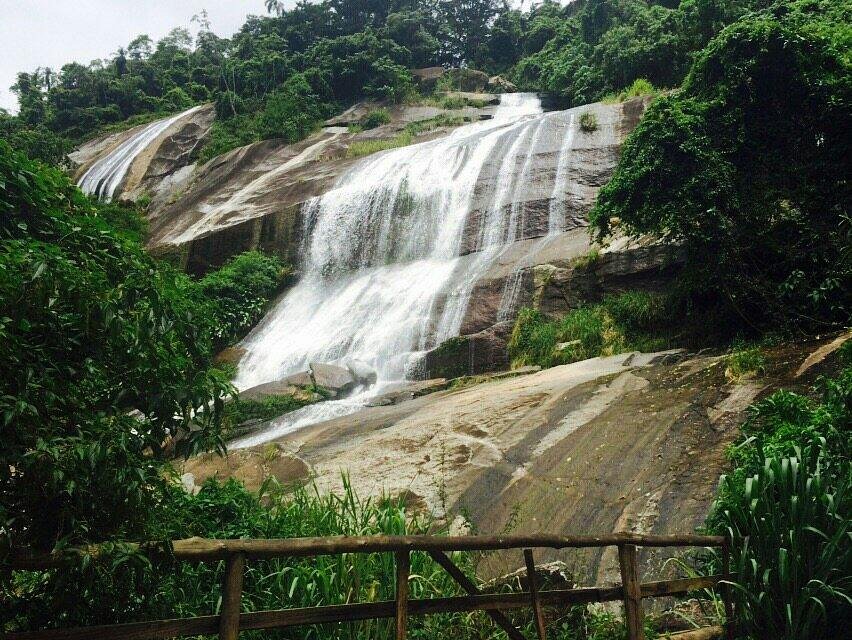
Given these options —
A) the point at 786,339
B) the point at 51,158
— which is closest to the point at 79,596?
the point at 786,339

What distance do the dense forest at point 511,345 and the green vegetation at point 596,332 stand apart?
0.07 metres

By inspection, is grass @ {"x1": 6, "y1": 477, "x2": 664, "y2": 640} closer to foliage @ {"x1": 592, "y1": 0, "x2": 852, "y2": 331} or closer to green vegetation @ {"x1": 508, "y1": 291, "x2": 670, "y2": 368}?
foliage @ {"x1": 592, "y1": 0, "x2": 852, "y2": 331}

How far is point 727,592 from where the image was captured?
149 inches

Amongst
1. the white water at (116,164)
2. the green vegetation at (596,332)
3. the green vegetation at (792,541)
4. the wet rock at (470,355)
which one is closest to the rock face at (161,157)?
the white water at (116,164)

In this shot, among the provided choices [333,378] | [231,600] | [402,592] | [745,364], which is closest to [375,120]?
[333,378]

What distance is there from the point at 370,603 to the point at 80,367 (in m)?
1.41

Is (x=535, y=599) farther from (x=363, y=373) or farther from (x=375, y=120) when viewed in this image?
(x=375, y=120)

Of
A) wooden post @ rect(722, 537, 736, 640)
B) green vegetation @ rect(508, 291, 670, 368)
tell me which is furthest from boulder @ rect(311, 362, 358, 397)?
wooden post @ rect(722, 537, 736, 640)

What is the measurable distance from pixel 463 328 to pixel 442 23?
34.1 metres

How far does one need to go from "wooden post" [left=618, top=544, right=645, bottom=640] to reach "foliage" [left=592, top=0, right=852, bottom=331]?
601 centimetres

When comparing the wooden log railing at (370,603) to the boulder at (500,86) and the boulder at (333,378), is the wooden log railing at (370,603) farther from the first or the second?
the boulder at (500,86)

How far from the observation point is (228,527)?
4312 mm

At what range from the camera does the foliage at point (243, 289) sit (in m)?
18.0

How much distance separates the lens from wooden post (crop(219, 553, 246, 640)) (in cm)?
219
